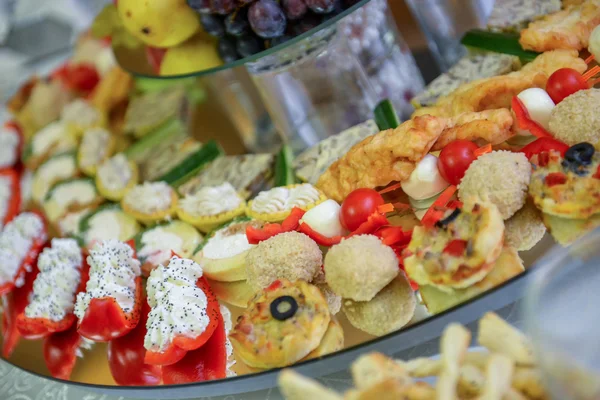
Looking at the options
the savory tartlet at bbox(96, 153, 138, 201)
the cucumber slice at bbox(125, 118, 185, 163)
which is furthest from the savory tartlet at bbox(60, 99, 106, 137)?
Result: the savory tartlet at bbox(96, 153, 138, 201)

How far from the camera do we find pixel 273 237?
1816 mm

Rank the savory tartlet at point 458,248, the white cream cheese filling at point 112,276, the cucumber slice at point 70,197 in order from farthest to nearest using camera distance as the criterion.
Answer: the cucumber slice at point 70,197 < the white cream cheese filling at point 112,276 < the savory tartlet at point 458,248

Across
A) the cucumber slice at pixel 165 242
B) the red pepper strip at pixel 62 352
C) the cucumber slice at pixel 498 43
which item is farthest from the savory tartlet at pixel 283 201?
the cucumber slice at pixel 498 43

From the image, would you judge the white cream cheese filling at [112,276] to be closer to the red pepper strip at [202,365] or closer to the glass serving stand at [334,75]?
the red pepper strip at [202,365]

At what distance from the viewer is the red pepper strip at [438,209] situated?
5.22ft

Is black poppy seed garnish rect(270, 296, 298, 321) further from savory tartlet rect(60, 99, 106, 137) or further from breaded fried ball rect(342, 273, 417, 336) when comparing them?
savory tartlet rect(60, 99, 106, 137)

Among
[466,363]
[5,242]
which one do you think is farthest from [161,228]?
[466,363]

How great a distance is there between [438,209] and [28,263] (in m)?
1.65

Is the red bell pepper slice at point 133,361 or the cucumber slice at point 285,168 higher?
the cucumber slice at point 285,168

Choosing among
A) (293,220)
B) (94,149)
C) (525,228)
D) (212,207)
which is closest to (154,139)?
(94,149)

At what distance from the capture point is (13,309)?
249 centimetres

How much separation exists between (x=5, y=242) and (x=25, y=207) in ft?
1.97

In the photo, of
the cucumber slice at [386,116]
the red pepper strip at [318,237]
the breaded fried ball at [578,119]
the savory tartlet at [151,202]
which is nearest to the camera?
the breaded fried ball at [578,119]

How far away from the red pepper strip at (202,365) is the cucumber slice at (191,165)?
94cm
